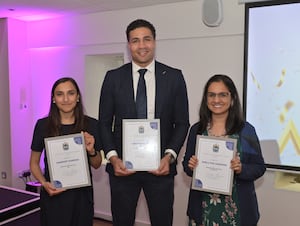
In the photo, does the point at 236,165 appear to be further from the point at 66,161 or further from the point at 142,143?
the point at 66,161

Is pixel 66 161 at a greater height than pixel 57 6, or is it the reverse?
pixel 57 6

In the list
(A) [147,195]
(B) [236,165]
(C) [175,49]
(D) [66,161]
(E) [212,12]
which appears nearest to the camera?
(B) [236,165]

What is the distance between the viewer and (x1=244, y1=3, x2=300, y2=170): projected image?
2.85 metres

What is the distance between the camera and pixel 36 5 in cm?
360

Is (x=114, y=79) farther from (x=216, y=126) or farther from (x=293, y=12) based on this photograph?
(x=293, y=12)

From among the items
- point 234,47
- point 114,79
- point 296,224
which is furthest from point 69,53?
point 296,224

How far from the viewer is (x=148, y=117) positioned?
208 cm

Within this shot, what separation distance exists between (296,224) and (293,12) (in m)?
1.72

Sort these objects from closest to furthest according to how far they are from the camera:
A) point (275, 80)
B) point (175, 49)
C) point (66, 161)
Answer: point (66, 161), point (275, 80), point (175, 49)

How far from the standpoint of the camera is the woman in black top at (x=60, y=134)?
6.58 ft

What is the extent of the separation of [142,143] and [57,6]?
2.23m

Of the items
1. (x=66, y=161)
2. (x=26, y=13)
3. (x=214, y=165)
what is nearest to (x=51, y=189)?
(x=66, y=161)

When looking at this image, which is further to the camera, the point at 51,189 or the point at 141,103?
the point at 141,103

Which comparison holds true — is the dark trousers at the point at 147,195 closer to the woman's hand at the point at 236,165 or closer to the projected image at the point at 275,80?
the woman's hand at the point at 236,165
